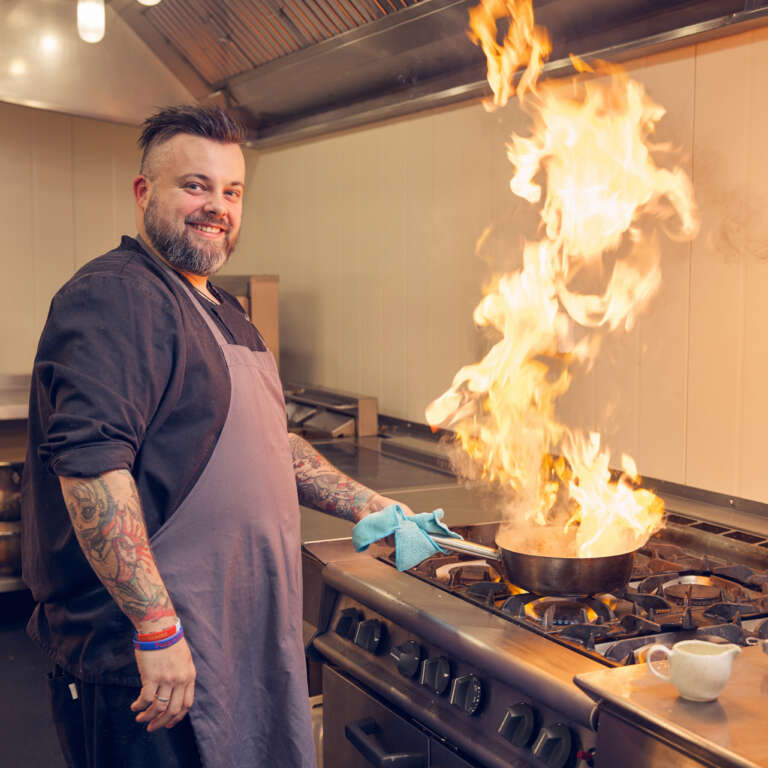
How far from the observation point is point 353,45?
2.59m

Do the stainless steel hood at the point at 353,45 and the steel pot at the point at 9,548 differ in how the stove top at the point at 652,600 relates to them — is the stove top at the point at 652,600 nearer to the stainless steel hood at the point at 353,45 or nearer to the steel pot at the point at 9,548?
the stainless steel hood at the point at 353,45

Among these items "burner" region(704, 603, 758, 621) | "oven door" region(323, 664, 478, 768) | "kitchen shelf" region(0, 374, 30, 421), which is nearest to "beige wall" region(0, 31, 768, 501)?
"kitchen shelf" region(0, 374, 30, 421)

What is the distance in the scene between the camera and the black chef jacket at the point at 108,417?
1187 mm

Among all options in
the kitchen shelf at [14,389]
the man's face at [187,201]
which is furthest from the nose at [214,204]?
the kitchen shelf at [14,389]

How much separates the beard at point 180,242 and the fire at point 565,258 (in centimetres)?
78

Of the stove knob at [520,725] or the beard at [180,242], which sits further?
the beard at [180,242]

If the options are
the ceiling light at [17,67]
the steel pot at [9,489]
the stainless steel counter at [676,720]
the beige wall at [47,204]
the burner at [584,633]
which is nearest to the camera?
the stainless steel counter at [676,720]

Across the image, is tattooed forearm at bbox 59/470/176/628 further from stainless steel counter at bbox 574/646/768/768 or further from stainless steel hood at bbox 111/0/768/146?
stainless steel hood at bbox 111/0/768/146

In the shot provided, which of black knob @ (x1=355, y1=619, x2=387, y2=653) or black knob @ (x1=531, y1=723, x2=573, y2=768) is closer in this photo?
black knob @ (x1=531, y1=723, x2=573, y2=768)

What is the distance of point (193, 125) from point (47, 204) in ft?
9.37

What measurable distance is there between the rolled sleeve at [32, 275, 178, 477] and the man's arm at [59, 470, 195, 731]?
3cm

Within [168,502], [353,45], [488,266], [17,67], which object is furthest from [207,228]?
[17,67]

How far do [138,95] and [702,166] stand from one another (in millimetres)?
2038

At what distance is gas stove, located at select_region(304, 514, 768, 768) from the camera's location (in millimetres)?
1188
